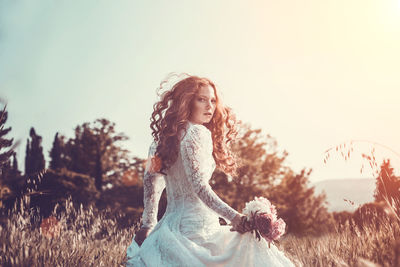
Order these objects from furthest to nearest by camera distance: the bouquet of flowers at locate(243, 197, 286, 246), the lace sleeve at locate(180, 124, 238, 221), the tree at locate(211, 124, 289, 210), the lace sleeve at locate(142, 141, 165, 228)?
the tree at locate(211, 124, 289, 210), the lace sleeve at locate(142, 141, 165, 228), the lace sleeve at locate(180, 124, 238, 221), the bouquet of flowers at locate(243, 197, 286, 246)

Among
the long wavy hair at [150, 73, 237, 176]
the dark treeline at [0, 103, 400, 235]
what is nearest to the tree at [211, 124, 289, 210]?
the dark treeline at [0, 103, 400, 235]

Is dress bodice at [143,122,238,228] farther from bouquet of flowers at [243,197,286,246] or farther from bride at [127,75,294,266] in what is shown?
bouquet of flowers at [243,197,286,246]

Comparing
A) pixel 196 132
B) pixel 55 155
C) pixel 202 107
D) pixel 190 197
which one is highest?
pixel 55 155

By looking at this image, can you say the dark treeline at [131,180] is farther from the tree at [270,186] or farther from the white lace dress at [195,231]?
the white lace dress at [195,231]

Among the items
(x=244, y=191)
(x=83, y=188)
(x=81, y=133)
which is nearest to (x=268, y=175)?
(x=244, y=191)

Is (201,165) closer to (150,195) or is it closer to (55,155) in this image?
(150,195)

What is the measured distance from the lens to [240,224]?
2908mm

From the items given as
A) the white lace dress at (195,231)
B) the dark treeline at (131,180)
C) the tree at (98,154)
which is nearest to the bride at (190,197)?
the white lace dress at (195,231)

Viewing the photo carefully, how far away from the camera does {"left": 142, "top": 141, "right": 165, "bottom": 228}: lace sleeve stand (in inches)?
141

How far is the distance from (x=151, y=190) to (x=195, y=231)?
0.78 metres

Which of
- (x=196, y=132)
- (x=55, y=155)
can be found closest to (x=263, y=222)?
(x=196, y=132)

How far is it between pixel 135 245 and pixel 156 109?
4.47 ft

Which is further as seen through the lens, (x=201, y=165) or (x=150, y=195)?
(x=150, y=195)

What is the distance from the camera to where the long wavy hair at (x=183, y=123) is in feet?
11.1
